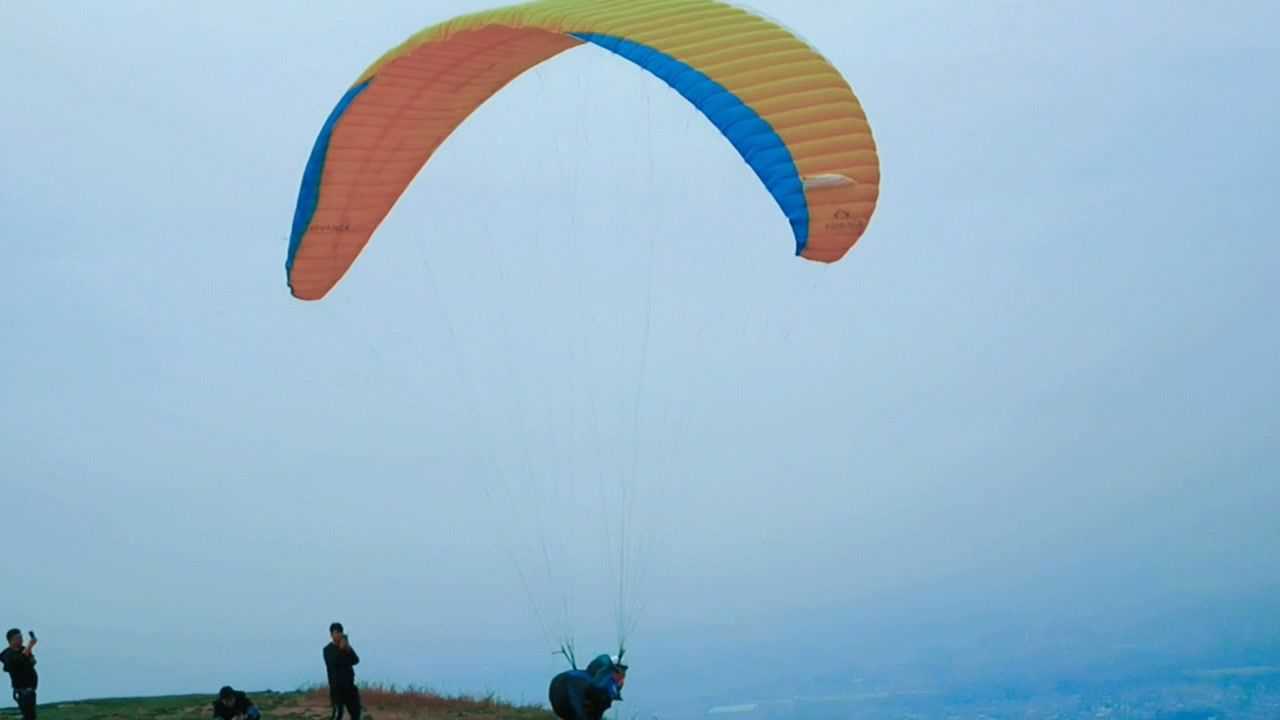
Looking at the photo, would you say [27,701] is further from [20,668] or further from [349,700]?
[349,700]

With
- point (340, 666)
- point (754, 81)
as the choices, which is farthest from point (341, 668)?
point (754, 81)

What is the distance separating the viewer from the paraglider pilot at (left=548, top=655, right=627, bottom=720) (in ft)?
48.4

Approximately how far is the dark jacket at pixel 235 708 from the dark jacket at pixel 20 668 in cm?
345

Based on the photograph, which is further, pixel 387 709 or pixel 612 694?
pixel 387 709

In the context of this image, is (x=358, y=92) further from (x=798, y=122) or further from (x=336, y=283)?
(x=798, y=122)

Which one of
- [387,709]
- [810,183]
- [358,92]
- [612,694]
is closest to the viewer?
[612,694]

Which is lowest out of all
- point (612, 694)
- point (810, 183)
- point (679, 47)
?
point (612, 694)

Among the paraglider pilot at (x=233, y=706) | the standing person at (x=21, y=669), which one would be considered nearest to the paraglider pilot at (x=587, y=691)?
the paraglider pilot at (x=233, y=706)

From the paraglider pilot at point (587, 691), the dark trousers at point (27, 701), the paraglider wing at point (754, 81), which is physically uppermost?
the paraglider wing at point (754, 81)

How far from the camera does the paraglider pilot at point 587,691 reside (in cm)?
1474

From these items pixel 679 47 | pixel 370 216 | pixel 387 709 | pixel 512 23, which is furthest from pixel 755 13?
pixel 387 709

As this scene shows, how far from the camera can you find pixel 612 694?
14820mm

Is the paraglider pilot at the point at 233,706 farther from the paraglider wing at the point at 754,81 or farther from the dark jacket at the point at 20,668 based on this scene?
the paraglider wing at the point at 754,81

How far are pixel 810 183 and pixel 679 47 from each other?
1639mm
